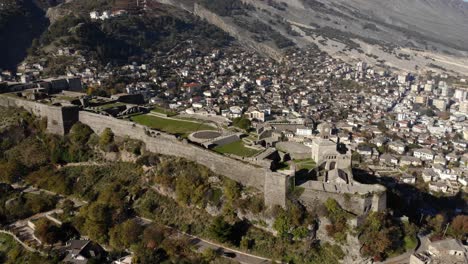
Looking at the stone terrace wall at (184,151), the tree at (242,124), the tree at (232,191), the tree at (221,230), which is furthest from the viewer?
the tree at (242,124)

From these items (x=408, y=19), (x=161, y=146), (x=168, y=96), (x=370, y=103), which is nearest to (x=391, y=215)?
(x=161, y=146)

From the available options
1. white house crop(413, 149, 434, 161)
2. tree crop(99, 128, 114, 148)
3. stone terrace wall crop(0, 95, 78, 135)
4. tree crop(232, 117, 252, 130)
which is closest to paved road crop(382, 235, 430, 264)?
tree crop(232, 117, 252, 130)

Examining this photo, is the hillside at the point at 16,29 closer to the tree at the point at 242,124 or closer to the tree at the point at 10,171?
the tree at the point at 10,171

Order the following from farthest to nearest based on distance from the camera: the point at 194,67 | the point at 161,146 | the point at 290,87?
the point at 194,67
the point at 290,87
the point at 161,146

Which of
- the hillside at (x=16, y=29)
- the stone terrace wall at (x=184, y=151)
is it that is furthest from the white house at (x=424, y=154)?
the hillside at (x=16, y=29)

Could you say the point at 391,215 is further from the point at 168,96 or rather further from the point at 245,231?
the point at 168,96

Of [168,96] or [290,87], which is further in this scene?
[290,87]

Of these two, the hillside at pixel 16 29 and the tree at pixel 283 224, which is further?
the hillside at pixel 16 29
